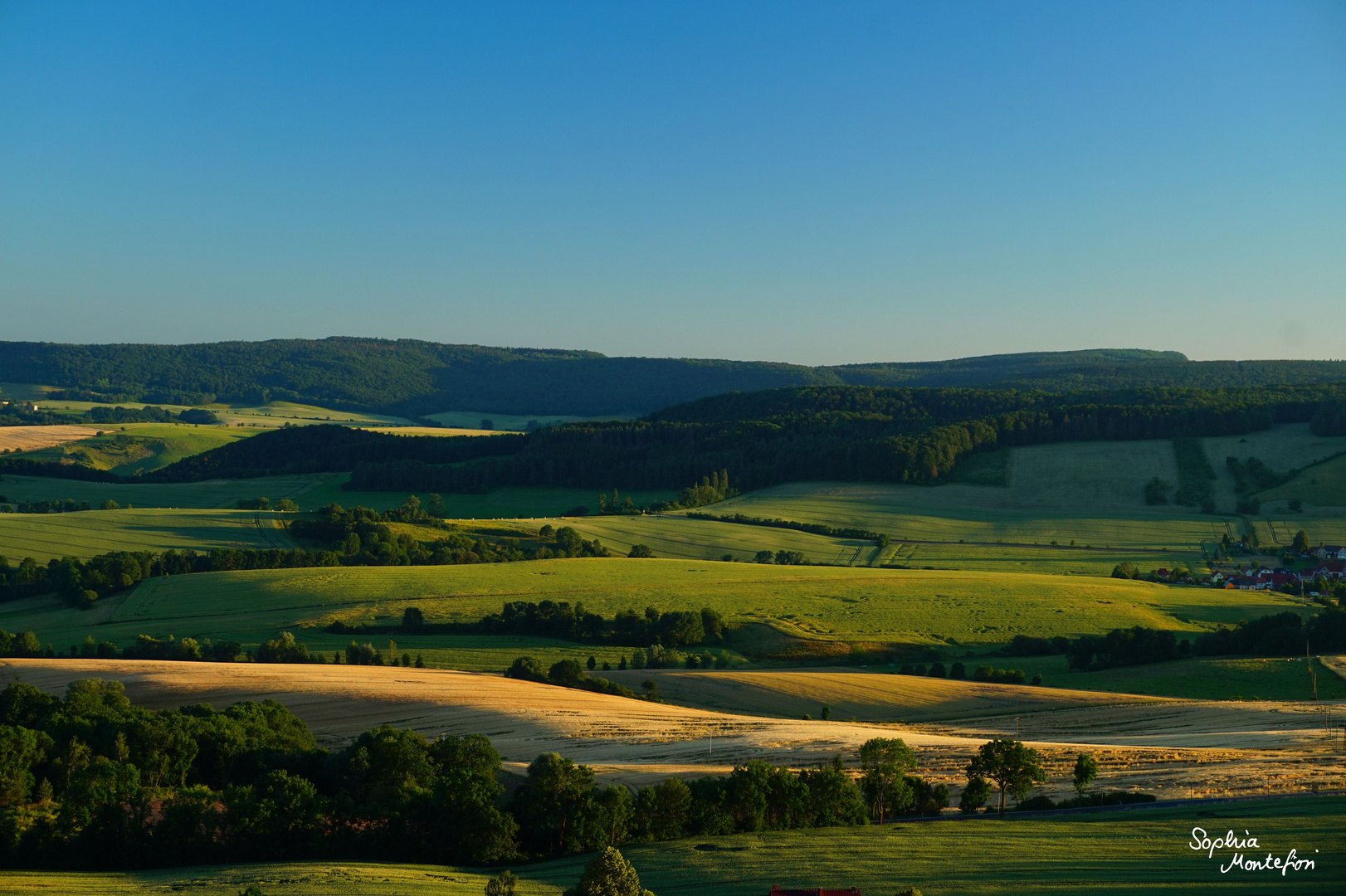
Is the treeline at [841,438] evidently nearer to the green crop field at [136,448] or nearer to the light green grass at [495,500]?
the light green grass at [495,500]

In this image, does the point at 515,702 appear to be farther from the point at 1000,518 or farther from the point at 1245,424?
the point at 1245,424

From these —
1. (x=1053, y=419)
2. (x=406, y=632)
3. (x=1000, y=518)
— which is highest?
(x=1053, y=419)

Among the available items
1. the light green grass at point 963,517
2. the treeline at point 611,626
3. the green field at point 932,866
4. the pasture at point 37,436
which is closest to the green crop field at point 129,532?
the treeline at point 611,626

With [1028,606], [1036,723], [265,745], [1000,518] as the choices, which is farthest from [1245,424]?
[265,745]
